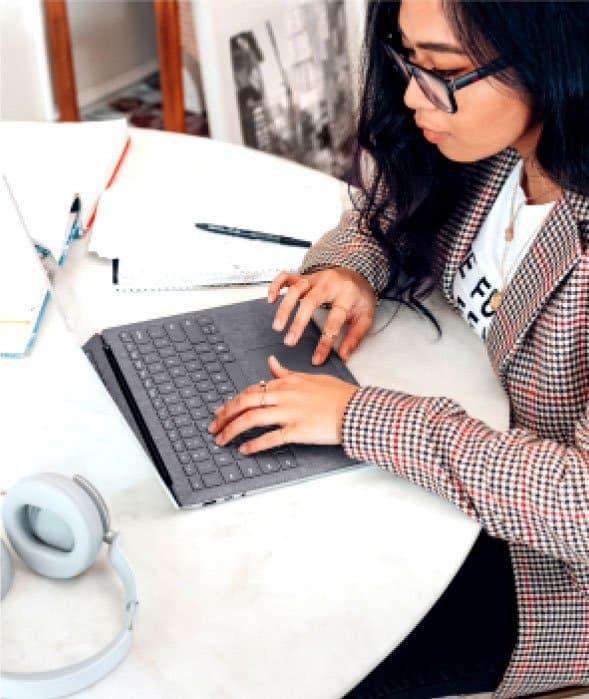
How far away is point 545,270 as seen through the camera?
110cm

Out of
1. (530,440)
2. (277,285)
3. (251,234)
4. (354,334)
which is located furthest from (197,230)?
(530,440)

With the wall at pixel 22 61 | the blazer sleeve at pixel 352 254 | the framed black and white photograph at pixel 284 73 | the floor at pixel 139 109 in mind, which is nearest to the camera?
the blazer sleeve at pixel 352 254

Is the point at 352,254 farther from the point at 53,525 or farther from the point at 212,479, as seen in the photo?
the point at 53,525

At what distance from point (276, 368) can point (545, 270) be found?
0.30 m

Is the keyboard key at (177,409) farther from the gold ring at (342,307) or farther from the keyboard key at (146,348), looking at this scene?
the gold ring at (342,307)

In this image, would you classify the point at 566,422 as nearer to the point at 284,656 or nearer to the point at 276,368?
the point at 276,368

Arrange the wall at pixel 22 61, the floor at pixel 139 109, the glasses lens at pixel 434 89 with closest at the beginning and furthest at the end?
the glasses lens at pixel 434 89, the wall at pixel 22 61, the floor at pixel 139 109

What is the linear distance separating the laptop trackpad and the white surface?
58 millimetres

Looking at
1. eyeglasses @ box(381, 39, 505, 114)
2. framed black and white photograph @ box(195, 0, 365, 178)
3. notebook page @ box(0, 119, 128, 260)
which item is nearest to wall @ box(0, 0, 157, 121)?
framed black and white photograph @ box(195, 0, 365, 178)

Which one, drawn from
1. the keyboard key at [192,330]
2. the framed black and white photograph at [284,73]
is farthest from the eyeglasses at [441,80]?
the framed black and white photograph at [284,73]

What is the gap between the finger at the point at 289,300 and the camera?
1.17m

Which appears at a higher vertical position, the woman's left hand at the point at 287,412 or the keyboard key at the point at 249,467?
the woman's left hand at the point at 287,412

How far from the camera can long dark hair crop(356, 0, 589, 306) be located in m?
0.94

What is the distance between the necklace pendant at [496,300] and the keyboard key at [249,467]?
0.36m
